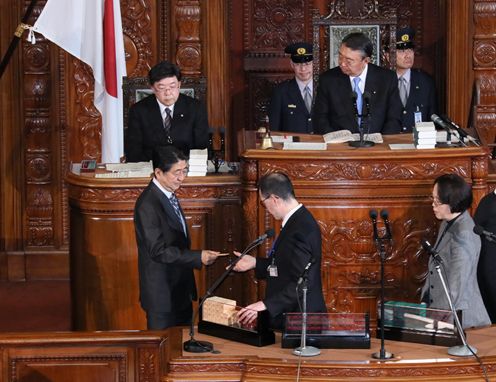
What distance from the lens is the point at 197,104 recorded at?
8648mm

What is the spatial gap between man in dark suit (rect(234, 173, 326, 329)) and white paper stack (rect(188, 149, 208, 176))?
1760mm

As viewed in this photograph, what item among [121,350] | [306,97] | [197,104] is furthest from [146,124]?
[121,350]

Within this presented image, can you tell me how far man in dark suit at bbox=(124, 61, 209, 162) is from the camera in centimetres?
856

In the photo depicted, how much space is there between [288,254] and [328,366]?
31.5 inches

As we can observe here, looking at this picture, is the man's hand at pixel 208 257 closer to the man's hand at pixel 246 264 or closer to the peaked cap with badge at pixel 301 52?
the man's hand at pixel 246 264

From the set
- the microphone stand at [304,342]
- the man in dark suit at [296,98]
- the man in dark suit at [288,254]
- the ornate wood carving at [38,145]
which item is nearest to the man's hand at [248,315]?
the man in dark suit at [288,254]

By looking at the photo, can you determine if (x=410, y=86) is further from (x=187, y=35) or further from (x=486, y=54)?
(x=187, y=35)

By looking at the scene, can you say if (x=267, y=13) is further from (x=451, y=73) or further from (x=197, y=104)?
(x=197, y=104)

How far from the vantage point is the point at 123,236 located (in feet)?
26.9

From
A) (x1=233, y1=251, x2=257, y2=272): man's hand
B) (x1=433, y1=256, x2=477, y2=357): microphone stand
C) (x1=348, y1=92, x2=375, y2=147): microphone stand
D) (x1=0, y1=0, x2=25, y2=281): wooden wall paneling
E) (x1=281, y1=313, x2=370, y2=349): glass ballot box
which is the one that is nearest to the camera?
(x1=433, y1=256, x2=477, y2=357): microphone stand

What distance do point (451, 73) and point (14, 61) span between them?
3.60 meters

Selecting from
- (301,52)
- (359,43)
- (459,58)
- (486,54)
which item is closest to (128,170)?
(359,43)

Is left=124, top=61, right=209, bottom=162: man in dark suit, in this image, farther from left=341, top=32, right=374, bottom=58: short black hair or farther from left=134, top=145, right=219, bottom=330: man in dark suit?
left=134, top=145, right=219, bottom=330: man in dark suit

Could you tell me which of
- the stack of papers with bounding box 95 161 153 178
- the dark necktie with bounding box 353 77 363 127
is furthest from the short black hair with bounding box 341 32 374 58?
the stack of papers with bounding box 95 161 153 178
